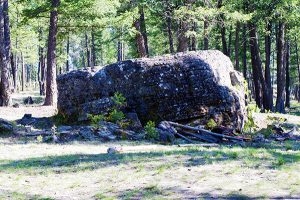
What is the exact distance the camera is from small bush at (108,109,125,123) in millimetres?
13297

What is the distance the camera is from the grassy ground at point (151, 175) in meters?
5.77

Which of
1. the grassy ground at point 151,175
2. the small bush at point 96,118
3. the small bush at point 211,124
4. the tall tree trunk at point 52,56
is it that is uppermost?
the tall tree trunk at point 52,56

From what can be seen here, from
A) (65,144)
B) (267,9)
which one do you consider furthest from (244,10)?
(65,144)

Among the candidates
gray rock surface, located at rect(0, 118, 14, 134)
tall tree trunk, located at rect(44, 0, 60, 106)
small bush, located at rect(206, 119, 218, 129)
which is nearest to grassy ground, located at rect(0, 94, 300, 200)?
gray rock surface, located at rect(0, 118, 14, 134)

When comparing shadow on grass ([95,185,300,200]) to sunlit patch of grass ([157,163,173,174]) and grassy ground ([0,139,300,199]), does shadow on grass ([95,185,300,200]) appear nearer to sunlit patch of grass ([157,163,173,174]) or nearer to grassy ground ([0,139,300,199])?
grassy ground ([0,139,300,199])

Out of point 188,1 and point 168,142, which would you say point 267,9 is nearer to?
point 188,1

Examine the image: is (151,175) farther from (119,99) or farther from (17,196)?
(119,99)

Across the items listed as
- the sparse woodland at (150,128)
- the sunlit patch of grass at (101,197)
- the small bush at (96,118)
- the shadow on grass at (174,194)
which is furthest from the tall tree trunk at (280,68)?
the sunlit patch of grass at (101,197)

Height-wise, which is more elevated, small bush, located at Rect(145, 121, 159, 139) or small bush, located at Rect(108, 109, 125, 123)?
small bush, located at Rect(108, 109, 125, 123)

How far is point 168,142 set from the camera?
37.9 feet

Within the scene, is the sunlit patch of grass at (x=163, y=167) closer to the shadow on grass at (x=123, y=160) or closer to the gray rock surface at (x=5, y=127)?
the shadow on grass at (x=123, y=160)

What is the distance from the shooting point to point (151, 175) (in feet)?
22.1

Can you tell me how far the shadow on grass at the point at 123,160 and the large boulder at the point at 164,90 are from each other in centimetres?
541

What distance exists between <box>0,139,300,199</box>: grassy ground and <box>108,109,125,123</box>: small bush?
170 inches
